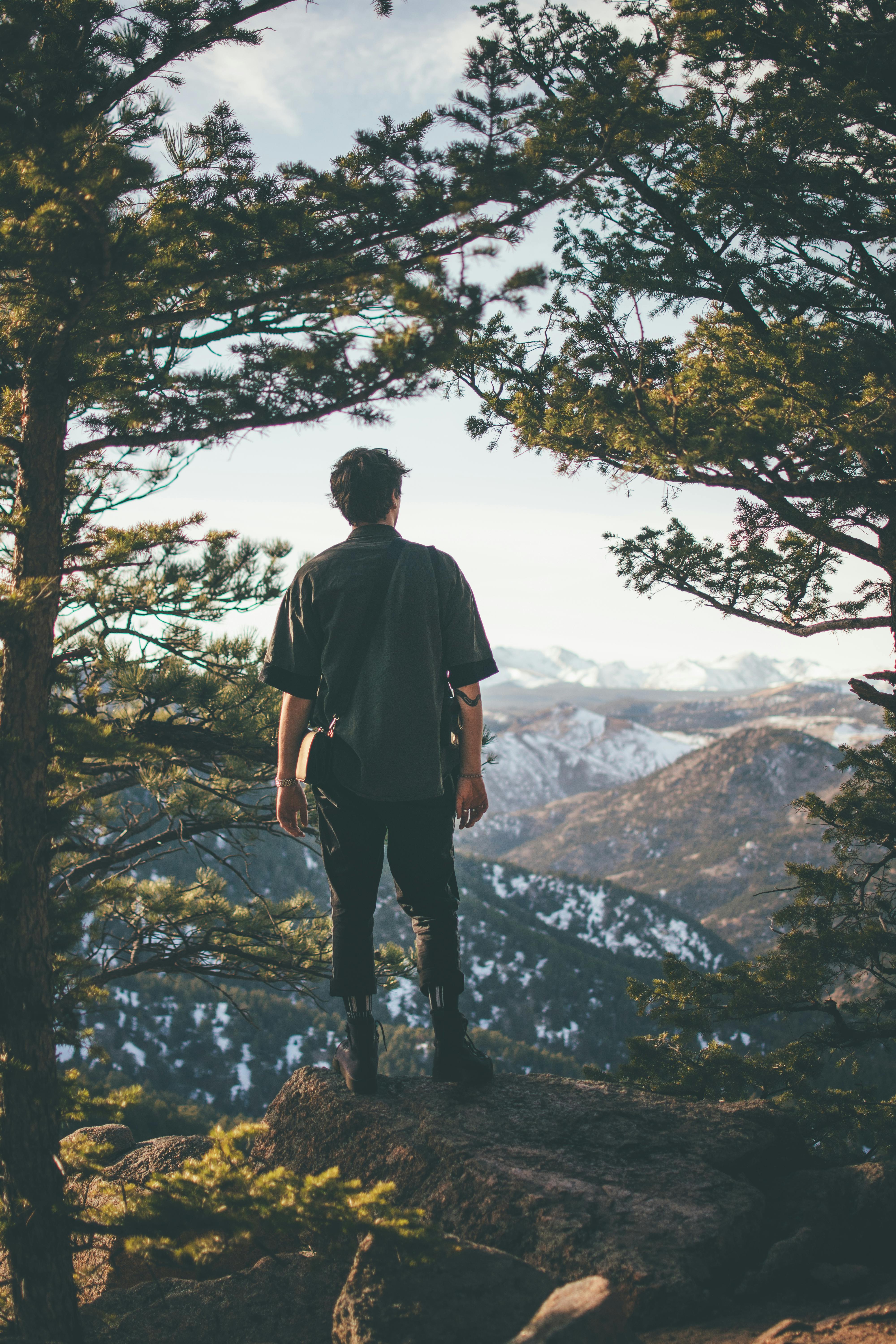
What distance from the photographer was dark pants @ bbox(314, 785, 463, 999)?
139 inches

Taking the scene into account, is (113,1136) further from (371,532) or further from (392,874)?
(371,532)

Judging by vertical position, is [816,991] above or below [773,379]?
below

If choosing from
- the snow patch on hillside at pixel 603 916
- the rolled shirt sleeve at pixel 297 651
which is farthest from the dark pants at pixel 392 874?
the snow patch on hillside at pixel 603 916

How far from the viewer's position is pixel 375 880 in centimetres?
377

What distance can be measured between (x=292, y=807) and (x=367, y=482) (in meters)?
1.49

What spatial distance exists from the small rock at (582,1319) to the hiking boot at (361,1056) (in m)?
1.49

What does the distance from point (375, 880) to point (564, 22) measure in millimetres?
6667

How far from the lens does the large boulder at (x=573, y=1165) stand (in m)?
3.06

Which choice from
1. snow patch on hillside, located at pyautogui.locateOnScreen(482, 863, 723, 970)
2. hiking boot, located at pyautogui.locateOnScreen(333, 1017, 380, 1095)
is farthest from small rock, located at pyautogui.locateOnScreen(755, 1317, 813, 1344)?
snow patch on hillside, located at pyautogui.locateOnScreen(482, 863, 723, 970)

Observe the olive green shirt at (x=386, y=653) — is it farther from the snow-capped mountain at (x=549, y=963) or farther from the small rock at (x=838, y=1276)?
the snow-capped mountain at (x=549, y=963)

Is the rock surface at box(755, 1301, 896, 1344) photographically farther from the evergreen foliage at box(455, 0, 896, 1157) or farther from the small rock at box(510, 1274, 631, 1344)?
the evergreen foliage at box(455, 0, 896, 1157)

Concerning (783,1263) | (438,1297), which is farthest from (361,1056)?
(783,1263)

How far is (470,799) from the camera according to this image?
3691 millimetres

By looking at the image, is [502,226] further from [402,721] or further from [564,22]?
[564,22]
